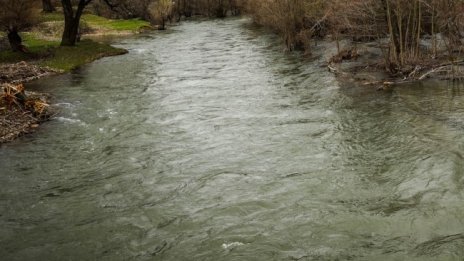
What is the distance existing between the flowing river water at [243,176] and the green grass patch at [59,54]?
33.9ft

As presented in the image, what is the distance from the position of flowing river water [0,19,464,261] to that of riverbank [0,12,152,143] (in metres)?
1.00

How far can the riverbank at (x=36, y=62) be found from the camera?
20.1m

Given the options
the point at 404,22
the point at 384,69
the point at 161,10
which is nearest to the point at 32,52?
the point at 384,69

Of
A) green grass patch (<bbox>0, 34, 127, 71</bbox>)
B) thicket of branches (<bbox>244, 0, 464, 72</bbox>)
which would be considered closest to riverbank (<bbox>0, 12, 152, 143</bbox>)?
green grass patch (<bbox>0, 34, 127, 71</bbox>)

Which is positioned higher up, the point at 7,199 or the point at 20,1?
the point at 20,1

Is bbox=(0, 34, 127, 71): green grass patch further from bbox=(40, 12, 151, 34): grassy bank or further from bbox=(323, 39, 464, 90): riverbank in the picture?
bbox=(323, 39, 464, 90): riverbank

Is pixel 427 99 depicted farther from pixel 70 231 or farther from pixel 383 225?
pixel 70 231

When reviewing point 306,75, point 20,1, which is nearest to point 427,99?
point 306,75

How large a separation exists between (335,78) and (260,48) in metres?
14.6

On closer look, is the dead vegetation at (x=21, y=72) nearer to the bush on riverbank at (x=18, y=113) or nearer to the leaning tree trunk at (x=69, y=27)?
the leaning tree trunk at (x=69, y=27)

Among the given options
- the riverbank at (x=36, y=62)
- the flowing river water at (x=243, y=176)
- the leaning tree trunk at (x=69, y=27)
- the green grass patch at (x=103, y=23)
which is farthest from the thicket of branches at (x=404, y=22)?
the green grass patch at (x=103, y=23)

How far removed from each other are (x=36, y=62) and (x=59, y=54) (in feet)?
10.5

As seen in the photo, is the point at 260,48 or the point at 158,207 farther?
the point at 260,48

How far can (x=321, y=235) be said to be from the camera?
10.6m
